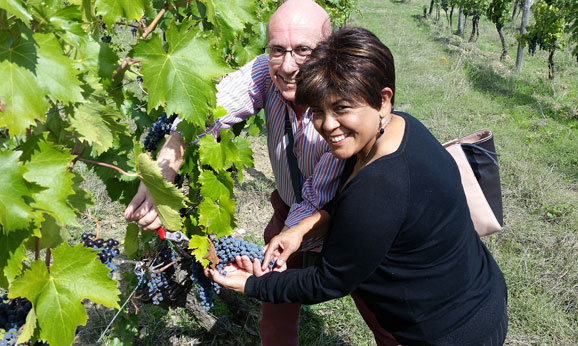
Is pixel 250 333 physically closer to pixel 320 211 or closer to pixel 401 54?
pixel 320 211

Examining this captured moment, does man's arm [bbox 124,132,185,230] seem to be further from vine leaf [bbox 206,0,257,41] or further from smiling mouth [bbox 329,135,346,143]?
smiling mouth [bbox 329,135,346,143]

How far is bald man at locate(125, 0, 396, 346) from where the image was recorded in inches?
73.0

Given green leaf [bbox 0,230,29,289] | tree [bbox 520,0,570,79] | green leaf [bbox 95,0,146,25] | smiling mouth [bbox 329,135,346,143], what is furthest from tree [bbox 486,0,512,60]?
green leaf [bbox 0,230,29,289]

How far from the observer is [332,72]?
1.49 metres

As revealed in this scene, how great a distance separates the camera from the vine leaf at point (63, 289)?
1281mm

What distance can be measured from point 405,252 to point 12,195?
1.12 metres

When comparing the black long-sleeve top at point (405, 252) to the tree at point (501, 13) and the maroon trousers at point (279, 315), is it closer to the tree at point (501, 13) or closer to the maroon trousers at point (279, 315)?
the maroon trousers at point (279, 315)

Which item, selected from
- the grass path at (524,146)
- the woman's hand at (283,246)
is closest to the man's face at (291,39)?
the woman's hand at (283,246)

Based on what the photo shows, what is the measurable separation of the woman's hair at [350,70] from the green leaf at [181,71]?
11.4 inches

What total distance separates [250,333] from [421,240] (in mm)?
1873

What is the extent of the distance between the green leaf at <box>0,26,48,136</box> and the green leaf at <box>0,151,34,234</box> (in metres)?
0.07

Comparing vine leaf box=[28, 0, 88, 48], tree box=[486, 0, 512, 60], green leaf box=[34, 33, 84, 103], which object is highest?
vine leaf box=[28, 0, 88, 48]

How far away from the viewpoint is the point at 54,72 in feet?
3.70

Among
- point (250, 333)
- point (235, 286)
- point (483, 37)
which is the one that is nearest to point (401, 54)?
point (483, 37)
